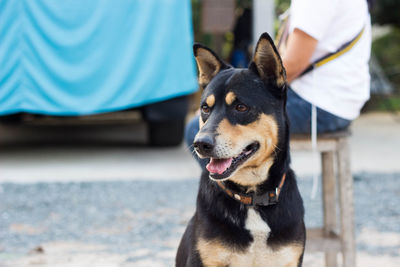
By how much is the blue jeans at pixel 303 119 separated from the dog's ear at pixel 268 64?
53cm

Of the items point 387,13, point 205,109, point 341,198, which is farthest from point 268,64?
point 387,13

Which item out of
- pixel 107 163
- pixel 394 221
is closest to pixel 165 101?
pixel 107 163

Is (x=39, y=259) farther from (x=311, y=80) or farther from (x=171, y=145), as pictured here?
(x=171, y=145)

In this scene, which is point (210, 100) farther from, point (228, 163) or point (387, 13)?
point (387, 13)

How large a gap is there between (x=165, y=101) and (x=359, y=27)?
3900mm

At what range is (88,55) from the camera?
6.46 metres

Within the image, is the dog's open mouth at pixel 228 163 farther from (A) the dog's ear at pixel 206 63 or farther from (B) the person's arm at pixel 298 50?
(B) the person's arm at pixel 298 50

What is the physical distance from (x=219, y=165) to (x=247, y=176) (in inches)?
A: 8.1

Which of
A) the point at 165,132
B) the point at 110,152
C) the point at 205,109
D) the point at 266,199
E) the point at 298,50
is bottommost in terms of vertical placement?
the point at 110,152

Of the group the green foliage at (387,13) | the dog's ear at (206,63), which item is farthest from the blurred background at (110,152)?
the green foliage at (387,13)

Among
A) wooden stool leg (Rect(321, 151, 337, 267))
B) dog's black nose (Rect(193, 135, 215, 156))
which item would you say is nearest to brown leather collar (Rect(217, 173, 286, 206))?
dog's black nose (Rect(193, 135, 215, 156))

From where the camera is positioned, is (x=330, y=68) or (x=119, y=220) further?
(x=119, y=220)

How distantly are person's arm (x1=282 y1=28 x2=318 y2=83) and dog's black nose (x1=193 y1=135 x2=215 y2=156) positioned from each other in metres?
0.79

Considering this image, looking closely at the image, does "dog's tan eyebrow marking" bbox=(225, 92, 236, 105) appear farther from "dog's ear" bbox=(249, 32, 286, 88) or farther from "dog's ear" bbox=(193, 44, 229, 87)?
"dog's ear" bbox=(193, 44, 229, 87)
